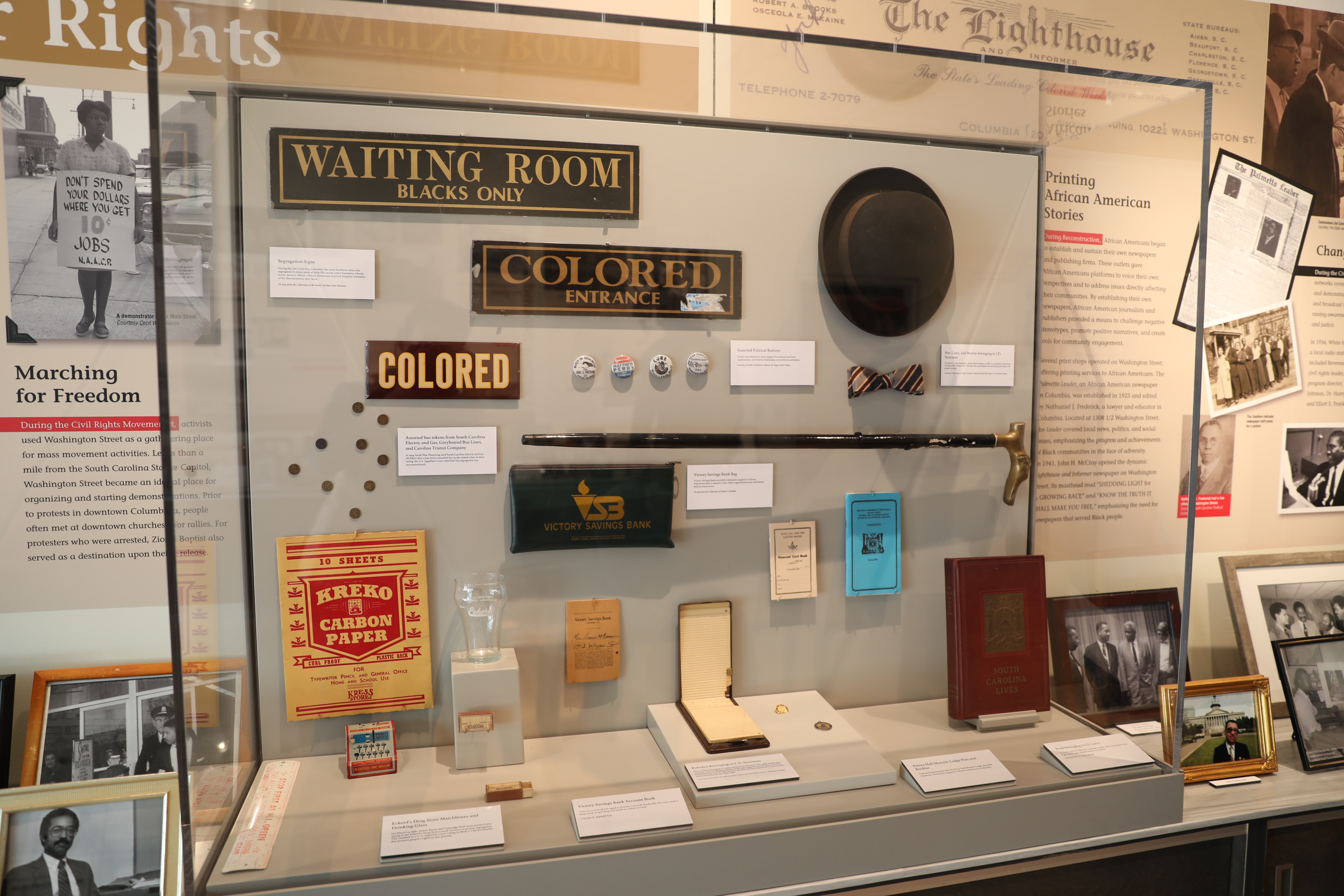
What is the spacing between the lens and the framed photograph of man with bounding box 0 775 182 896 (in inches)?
45.7

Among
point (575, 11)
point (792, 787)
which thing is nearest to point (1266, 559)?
point (792, 787)

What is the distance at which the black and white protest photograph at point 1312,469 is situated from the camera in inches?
76.8

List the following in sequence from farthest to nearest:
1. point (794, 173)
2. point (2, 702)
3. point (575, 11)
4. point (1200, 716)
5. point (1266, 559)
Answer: point (1266, 559) → point (1200, 716) → point (794, 173) → point (2, 702) → point (575, 11)

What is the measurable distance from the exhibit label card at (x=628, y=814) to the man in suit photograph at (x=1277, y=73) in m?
2.03

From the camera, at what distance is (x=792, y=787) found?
1188 mm

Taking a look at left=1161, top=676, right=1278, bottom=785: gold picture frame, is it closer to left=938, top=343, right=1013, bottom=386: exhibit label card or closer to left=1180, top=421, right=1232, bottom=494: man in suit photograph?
left=1180, top=421, right=1232, bottom=494: man in suit photograph

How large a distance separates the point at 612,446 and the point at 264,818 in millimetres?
740

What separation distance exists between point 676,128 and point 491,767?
1098 millimetres

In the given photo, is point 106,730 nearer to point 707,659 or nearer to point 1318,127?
point 707,659

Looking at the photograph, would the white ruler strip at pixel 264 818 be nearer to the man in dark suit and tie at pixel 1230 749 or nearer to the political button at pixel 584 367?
the political button at pixel 584 367

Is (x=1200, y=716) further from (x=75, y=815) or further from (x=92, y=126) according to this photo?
(x=92, y=126)

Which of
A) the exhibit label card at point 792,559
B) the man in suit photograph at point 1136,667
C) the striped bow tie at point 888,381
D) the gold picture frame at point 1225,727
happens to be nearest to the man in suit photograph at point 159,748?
the exhibit label card at point 792,559

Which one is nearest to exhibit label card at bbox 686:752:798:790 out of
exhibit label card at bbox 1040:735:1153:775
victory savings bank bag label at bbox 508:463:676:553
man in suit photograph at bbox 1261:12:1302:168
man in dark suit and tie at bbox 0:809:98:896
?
victory savings bank bag label at bbox 508:463:676:553

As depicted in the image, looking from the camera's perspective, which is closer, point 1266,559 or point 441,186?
point 441,186
